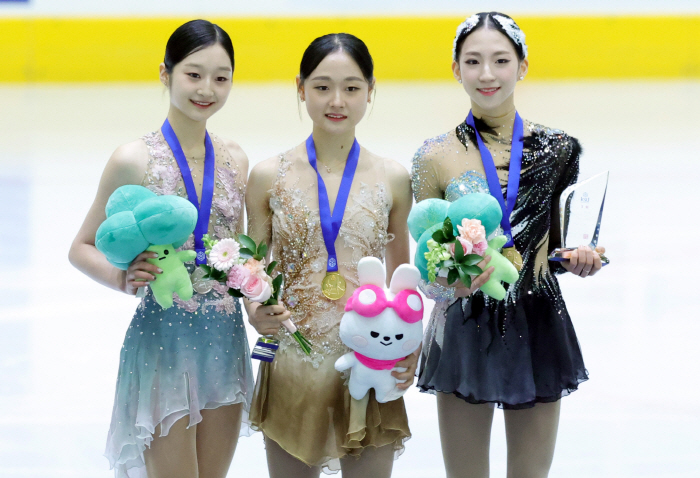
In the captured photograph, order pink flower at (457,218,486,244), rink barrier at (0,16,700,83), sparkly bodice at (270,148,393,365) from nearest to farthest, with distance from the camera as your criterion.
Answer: pink flower at (457,218,486,244) < sparkly bodice at (270,148,393,365) < rink barrier at (0,16,700,83)

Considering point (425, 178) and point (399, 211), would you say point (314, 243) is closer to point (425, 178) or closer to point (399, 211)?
point (399, 211)

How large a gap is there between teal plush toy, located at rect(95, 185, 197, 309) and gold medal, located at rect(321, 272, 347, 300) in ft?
1.24

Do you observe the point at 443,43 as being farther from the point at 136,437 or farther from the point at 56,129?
the point at 136,437

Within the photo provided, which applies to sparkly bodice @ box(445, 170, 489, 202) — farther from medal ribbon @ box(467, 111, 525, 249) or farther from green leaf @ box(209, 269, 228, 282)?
green leaf @ box(209, 269, 228, 282)

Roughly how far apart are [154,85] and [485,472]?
415 inches

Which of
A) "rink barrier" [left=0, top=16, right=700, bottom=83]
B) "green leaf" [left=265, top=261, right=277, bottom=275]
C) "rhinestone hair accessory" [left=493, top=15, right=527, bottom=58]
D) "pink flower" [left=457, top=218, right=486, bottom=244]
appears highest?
"rink barrier" [left=0, top=16, right=700, bottom=83]

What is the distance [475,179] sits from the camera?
2.42 m

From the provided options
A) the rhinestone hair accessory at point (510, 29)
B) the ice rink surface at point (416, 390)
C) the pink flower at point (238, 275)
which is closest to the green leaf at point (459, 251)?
the pink flower at point (238, 275)

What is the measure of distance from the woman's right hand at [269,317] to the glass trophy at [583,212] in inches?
29.6

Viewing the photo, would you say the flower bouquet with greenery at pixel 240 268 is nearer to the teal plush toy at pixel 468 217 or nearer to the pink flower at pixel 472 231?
the teal plush toy at pixel 468 217

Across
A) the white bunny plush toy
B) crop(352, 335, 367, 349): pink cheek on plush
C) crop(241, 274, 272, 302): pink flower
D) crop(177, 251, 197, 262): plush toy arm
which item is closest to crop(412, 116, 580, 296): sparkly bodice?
the white bunny plush toy

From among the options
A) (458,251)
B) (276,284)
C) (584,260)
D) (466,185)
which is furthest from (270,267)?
(584,260)

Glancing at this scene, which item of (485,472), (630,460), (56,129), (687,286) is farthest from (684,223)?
(56,129)

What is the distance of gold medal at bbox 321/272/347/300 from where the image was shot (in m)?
2.35
